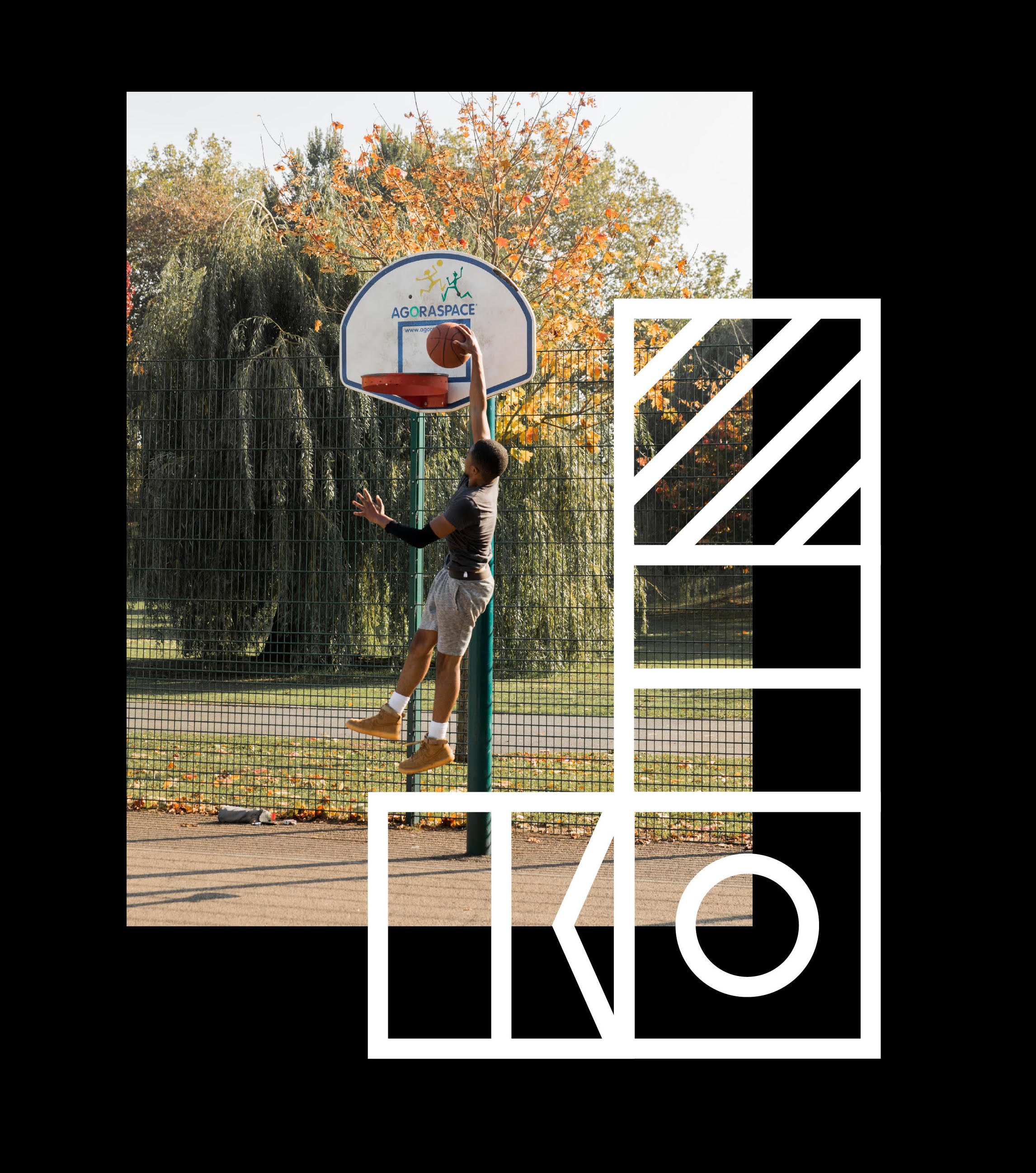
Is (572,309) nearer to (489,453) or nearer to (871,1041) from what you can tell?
(489,453)

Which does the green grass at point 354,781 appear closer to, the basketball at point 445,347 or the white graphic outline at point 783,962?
the basketball at point 445,347

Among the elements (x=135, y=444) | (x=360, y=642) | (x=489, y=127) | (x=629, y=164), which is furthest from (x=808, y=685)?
(x=629, y=164)

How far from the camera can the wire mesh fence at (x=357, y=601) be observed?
7203mm

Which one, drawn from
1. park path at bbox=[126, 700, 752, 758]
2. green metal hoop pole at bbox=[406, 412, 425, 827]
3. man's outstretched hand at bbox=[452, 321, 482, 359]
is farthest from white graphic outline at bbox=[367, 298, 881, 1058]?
park path at bbox=[126, 700, 752, 758]

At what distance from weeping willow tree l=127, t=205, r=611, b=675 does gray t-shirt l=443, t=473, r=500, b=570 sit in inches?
81.8

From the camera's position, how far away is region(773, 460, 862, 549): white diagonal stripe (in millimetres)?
3533

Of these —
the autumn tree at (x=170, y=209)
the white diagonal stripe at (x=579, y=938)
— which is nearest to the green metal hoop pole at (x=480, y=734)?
the white diagonal stripe at (x=579, y=938)

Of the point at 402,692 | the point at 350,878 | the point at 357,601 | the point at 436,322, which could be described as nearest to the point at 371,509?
the point at 402,692

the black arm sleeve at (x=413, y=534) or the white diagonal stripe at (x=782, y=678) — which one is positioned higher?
the black arm sleeve at (x=413, y=534)

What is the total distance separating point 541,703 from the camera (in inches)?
290

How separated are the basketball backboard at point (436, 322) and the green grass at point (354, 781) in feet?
9.21

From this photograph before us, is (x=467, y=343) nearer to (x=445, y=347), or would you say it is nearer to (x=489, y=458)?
(x=445, y=347)

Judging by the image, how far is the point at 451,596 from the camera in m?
5.14

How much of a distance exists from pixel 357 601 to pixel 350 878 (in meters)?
2.10
